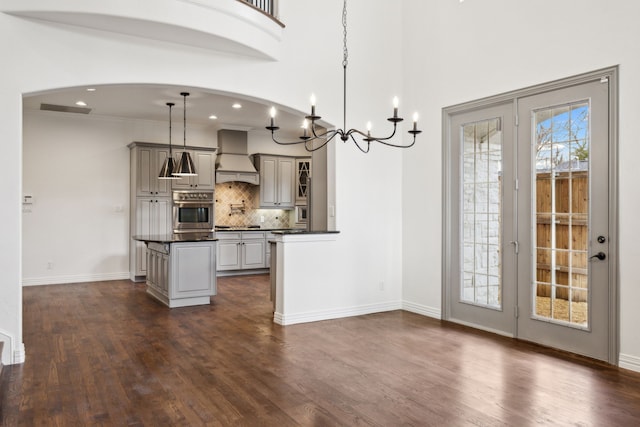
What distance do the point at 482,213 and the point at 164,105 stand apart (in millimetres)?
5334

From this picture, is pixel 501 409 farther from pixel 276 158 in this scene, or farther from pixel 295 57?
pixel 276 158

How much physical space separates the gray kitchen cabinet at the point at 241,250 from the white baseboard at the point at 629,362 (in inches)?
265

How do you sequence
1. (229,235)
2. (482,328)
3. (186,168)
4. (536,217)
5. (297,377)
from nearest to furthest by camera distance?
1. (297,377)
2. (536,217)
3. (482,328)
4. (186,168)
5. (229,235)

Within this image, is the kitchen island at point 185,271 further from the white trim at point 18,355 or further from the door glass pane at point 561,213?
the door glass pane at point 561,213

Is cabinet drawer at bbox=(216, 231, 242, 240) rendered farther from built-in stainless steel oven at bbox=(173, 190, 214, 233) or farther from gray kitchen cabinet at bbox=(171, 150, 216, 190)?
gray kitchen cabinet at bbox=(171, 150, 216, 190)

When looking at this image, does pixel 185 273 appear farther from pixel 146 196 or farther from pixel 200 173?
pixel 200 173

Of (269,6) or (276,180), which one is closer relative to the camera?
(269,6)

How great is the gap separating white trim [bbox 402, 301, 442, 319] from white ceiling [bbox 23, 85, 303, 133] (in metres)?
3.19

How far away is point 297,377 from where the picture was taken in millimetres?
3555

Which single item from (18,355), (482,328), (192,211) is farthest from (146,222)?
(482,328)

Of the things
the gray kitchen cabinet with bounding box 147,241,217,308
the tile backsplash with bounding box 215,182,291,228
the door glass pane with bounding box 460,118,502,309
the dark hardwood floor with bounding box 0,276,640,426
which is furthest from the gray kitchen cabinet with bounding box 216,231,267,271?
the door glass pane with bounding box 460,118,502,309

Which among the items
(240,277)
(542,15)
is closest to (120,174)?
(240,277)

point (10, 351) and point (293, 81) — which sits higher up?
point (293, 81)

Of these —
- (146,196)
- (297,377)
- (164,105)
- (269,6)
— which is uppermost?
(269,6)
